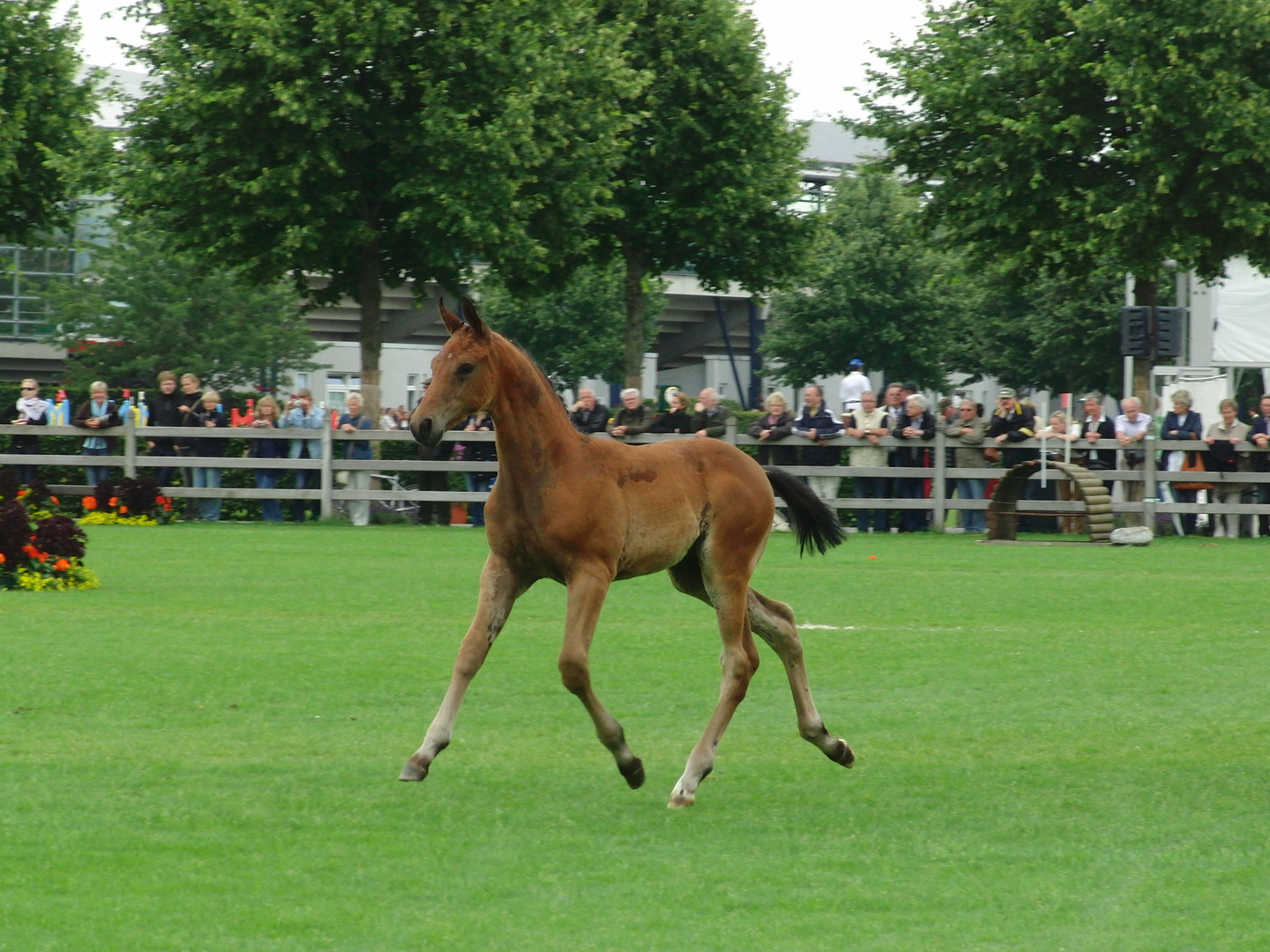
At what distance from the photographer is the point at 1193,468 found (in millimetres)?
26375

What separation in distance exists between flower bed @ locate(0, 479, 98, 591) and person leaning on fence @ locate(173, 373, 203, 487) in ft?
35.7

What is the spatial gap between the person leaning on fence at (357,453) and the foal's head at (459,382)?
1947 centimetres

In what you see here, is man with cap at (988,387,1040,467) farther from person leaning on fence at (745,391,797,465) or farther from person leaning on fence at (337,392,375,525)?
person leaning on fence at (337,392,375,525)

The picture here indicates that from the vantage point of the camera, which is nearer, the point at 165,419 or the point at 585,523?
the point at 585,523

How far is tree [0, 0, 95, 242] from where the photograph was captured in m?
32.0

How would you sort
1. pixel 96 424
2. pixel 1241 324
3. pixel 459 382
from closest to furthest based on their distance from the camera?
pixel 459 382
pixel 96 424
pixel 1241 324

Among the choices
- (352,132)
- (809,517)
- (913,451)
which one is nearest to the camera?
(809,517)

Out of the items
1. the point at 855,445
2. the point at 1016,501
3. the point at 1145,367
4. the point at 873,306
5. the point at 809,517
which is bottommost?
the point at 1016,501

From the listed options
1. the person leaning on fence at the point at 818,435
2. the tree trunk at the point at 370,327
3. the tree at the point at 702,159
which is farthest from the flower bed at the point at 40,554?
the tree at the point at 702,159

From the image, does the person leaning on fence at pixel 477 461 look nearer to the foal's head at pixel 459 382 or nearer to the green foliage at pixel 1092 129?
the green foliage at pixel 1092 129

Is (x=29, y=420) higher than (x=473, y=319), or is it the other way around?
(x=473, y=319)

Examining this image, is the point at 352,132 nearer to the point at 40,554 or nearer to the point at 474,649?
the point at 40,554

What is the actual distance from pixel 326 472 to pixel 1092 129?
1373 cm

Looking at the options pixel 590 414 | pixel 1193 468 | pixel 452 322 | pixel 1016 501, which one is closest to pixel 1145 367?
pixel 1193 468
